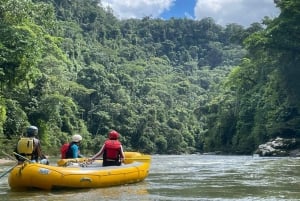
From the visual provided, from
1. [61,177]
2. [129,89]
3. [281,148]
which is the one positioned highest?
[129,89]

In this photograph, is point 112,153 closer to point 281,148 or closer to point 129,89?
point 281,148

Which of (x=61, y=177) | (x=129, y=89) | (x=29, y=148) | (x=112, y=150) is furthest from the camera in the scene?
(x=129, y=89)

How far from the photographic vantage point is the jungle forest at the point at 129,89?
103ft

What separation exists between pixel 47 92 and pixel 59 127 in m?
9.20

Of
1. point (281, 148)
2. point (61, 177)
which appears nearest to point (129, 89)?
point (281, 148)

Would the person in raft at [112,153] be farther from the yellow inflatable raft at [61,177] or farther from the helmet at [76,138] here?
the helmet at [76,138]

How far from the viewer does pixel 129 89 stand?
83.2 metres

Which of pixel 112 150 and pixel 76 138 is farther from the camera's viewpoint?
pixel 76 138

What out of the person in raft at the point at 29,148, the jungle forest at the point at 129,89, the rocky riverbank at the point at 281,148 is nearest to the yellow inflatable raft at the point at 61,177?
the person in raft at the point at 29,148

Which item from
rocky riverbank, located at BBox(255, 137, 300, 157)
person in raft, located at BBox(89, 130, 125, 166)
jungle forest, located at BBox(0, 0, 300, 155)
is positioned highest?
jungle forest, located at BBox(0, 0, 300, 155)

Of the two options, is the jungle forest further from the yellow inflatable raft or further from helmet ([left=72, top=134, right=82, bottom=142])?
the yellow inflatable raft

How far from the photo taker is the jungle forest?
1235 inches

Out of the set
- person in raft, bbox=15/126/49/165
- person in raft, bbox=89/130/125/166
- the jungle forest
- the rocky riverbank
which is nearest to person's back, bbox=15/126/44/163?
person in raft, bbox=15/126/49/165

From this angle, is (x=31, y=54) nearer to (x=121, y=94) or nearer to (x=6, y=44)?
(x=6, y=44)
